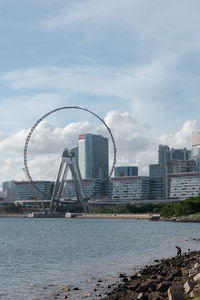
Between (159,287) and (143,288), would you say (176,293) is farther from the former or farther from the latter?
(143,288)

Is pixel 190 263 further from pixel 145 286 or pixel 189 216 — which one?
pixel 189 216

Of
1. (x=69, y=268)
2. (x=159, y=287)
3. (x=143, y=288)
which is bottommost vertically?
(x=69, y=268)

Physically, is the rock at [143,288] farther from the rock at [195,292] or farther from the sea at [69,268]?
the rock at [195,292]

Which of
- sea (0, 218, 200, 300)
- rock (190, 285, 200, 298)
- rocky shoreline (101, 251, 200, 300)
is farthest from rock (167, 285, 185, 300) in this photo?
sea (0, 218, 200, 300)

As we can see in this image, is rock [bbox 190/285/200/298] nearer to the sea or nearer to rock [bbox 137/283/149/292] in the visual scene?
rock [bbox 137/283/149/292]

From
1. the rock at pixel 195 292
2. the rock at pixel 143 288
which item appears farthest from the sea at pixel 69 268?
the rock at pixel 195 292

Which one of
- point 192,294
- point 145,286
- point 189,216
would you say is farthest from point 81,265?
point 189,216

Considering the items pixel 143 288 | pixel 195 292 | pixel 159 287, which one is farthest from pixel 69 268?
pixel 195 292

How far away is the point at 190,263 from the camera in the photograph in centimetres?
3784

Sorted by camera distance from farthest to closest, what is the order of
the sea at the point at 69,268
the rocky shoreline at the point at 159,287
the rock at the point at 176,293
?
the sea at the point at 69,268 → the rocky shoreline at the point at 159,287 → the rock at the point at 176,293

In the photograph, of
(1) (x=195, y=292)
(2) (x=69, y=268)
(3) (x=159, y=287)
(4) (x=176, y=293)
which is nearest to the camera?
(4) (x=176, y=293)

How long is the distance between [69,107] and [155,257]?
4937 inches

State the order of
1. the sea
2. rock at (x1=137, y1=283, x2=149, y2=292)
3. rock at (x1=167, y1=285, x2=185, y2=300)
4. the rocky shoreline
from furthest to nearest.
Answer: the sea → rock at (x1=137, y1=283, x2=149, y2=292) → the rocky shoreline → rock at (x1=167, y1=285, x2=185, y2=300)

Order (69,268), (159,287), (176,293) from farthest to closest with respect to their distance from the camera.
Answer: (69,268), (159,287), (176,293)
